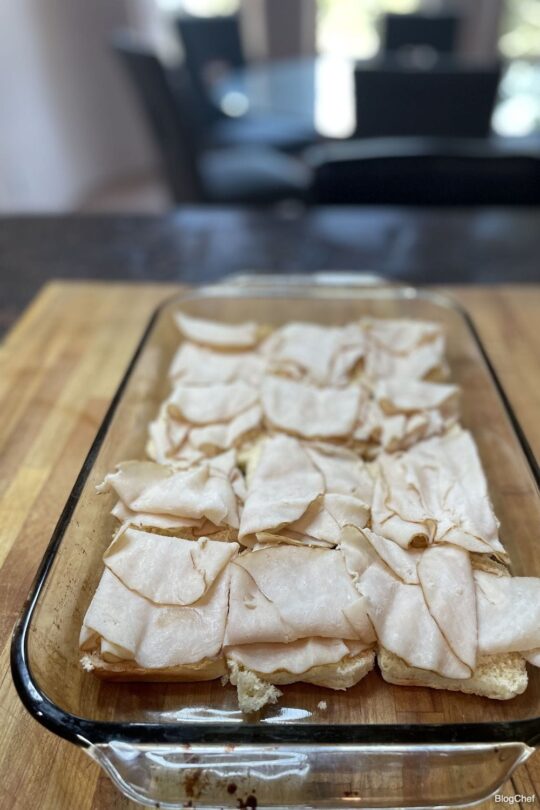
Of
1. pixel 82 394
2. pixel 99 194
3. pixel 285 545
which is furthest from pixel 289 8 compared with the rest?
pixel 285 545

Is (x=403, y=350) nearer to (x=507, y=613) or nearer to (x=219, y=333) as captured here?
(x=219, y=333)

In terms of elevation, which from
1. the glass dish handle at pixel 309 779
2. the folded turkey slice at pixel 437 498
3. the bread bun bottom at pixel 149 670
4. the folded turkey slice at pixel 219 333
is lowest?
the glass dish handle at pixel 309 779

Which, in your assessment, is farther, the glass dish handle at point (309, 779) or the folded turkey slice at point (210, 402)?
the folded turkey slice at point (210, 402)

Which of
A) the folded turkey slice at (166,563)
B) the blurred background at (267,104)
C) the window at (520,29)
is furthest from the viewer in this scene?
the window at (520,29)

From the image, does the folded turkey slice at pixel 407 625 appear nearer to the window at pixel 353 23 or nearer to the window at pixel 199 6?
the window at pixel 353 23

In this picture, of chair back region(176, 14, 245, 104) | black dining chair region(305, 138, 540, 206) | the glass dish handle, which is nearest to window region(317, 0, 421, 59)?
Answer: chair back region(176, 14, 245, 104)

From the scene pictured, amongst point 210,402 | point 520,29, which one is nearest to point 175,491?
point 210,402

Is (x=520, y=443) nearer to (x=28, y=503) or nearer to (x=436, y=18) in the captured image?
(x=28, y=503)

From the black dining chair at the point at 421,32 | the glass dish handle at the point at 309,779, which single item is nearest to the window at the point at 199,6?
the black dining chair at the point at 421,32

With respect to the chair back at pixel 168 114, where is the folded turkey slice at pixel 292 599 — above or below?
below
